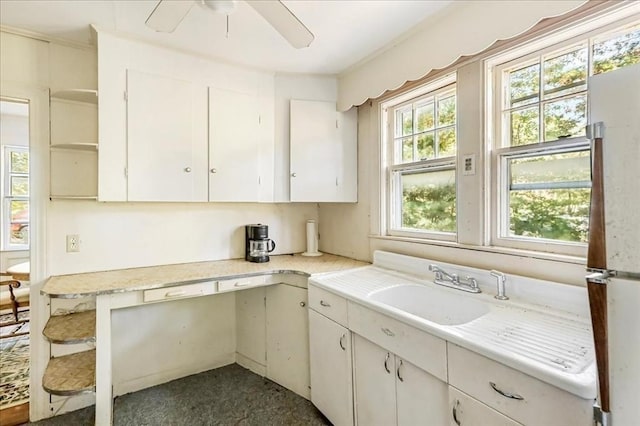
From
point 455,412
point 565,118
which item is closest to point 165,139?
point 455,412

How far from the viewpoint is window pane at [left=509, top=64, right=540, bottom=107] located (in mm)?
1595

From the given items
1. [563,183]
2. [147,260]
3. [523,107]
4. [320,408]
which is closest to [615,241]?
[563,183]

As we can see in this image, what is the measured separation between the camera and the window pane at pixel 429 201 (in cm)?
202

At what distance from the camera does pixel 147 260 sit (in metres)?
2.29

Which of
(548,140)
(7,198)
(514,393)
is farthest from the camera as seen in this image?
(7,198)

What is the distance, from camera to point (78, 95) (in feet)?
6.35

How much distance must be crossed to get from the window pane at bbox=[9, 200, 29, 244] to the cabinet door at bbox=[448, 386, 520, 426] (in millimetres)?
5570

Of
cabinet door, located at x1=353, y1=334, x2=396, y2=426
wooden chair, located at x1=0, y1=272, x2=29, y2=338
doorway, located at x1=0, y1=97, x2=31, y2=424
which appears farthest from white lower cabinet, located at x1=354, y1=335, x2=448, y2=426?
doorway, located at x1=0, y1=97, x2=31, y2=424

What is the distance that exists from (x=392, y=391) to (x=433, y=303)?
0.56 m

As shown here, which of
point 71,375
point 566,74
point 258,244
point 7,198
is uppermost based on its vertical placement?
point 566,74

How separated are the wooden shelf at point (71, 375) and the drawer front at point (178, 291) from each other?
1.74ft

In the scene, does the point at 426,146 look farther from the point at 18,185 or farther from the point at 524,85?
the point at 18,185

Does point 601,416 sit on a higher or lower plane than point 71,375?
higher

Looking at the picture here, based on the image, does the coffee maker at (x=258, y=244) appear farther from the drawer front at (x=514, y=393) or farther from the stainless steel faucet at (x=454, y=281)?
the drawer front at (x=514, y=393)
